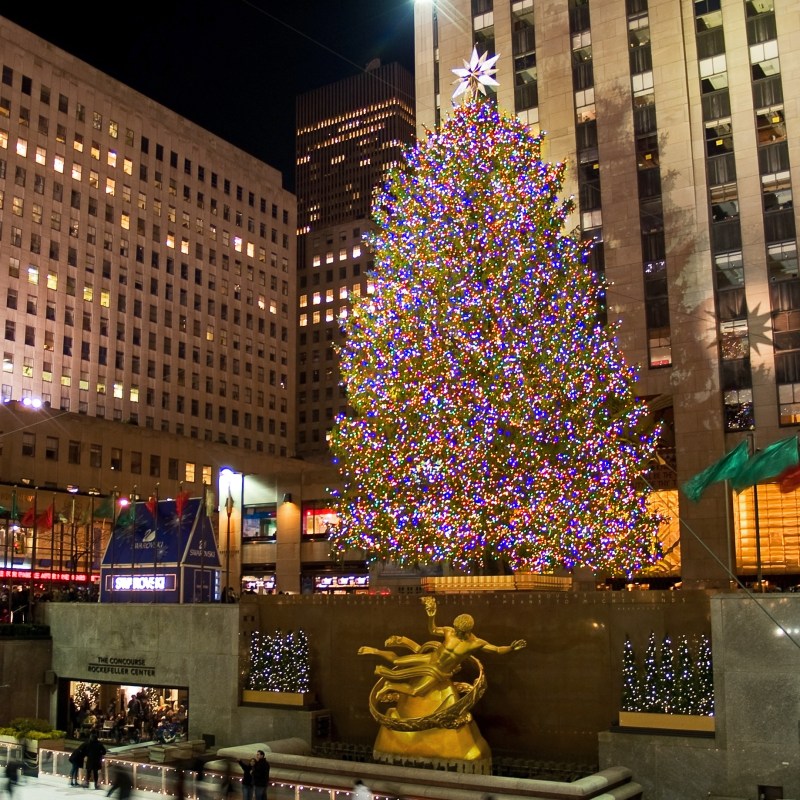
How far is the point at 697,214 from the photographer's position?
48.8 meters

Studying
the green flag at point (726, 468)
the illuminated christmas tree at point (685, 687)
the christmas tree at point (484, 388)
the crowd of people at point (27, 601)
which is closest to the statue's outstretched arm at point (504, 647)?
the illuminated christmas tree at point (685, 687)

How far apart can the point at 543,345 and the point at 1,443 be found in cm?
5174

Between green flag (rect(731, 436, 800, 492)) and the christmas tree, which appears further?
the christmas tree

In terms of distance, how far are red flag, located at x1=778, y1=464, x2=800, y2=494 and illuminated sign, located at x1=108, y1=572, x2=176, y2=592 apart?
67.0ft

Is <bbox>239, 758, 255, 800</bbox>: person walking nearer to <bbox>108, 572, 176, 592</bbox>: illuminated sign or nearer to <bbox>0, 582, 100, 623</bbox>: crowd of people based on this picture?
<bbox>108, 572, 176, 592</bbox>: illuminated sign

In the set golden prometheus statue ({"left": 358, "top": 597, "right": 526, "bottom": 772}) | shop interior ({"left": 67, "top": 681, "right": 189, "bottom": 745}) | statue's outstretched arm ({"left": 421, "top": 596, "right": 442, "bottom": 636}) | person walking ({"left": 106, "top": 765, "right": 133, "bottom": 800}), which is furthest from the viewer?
shop interior ({"left": 67, "top": 681, "right": 189, "bottom": 745})

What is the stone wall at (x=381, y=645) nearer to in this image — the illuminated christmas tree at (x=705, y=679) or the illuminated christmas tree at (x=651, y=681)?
the illuminated christmas tree at (x=651, y=681)

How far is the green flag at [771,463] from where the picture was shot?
21609 mm

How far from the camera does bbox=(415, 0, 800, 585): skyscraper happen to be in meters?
46.1

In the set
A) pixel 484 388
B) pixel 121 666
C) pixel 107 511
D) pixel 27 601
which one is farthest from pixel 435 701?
pixel 27 601

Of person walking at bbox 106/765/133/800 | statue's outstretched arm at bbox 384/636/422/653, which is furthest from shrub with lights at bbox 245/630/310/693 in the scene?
person walking at bbox 106/765/133/800

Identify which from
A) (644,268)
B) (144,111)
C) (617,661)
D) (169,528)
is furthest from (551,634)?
(144,111)

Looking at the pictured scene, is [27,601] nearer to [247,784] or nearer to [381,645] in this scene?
[381,645]

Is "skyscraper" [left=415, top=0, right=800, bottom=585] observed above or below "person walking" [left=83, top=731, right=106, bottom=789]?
above
